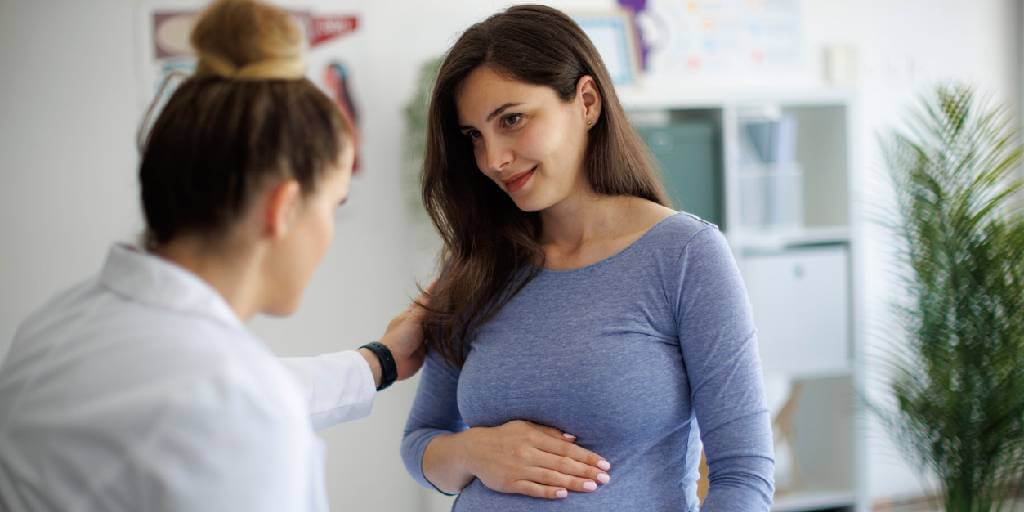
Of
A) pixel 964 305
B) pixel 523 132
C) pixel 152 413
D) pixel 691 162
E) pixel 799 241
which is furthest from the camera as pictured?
pixel 799 241

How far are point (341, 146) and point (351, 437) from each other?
258 centimetres

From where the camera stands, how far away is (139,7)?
3.16m

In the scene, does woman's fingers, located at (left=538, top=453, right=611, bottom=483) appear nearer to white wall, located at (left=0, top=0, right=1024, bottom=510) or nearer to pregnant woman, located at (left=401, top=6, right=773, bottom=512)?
pregnant woman, located at (left=401, top=6, right=773, bottom=512)

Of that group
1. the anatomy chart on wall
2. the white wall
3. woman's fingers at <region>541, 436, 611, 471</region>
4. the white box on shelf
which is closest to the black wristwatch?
woman's fingers at <region>541, 436, 611, 471</region>

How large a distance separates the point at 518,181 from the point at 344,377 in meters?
0.41

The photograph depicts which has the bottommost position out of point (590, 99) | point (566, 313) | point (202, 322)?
point (566, 313)

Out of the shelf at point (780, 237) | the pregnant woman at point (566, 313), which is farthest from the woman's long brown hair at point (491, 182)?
the shelf at point (780, 237)

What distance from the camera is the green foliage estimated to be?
9.15 ft

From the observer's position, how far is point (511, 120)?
1.48m

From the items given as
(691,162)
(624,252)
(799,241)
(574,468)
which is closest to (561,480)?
(574,468)

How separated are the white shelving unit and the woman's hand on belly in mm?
1938

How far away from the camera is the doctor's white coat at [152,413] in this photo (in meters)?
0.79

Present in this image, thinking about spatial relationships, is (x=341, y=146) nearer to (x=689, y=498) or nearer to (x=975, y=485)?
(x=689, y=498)

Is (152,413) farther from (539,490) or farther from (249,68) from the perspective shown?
(539,490)
